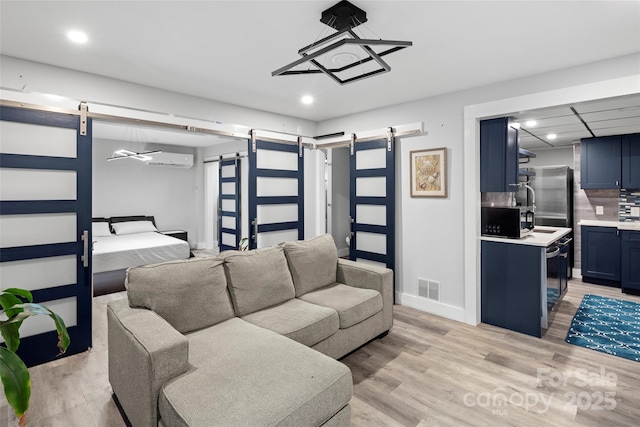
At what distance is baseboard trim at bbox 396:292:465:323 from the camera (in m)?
3.68

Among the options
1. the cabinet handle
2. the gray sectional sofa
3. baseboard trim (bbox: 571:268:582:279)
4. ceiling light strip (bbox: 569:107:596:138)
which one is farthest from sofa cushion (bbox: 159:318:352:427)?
baseboard trim (bbox: 571:268:582:279)

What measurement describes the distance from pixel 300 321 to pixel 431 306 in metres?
2.14

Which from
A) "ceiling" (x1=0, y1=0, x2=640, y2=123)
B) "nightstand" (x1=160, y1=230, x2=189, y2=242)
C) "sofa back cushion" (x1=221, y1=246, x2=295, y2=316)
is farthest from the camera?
"nightstand" (x1=160, y1=230, x2=189, y2=242)

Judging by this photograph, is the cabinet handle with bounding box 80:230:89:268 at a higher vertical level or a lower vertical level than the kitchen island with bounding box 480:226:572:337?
higher

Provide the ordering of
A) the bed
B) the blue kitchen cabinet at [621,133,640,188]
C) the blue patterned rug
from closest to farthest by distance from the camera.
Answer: the blue patterned rug
the blue kitchen cabinet at [621,133,640,188]
the bed

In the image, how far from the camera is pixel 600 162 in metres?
5.00

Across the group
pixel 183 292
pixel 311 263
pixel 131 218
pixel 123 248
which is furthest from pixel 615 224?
pixel 131 218

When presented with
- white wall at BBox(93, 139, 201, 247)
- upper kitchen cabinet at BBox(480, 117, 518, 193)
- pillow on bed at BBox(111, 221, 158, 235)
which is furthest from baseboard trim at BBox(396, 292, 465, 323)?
white wall at BBox(93, 139, 201, 247)

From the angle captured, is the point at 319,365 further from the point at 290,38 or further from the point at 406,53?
the point at 406,53

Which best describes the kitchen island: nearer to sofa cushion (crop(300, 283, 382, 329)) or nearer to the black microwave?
the black microwave

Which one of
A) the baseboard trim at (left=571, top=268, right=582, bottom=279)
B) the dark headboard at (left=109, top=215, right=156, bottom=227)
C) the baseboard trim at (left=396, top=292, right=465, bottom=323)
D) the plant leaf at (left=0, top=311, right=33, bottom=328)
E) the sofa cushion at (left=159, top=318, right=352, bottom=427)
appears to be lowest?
the baseboard trim at (left=396, top=292, right=465, bottom=323)

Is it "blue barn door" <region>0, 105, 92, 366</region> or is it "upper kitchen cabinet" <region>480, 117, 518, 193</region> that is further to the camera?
"upper kitchen cabinet" <region>480, 117, 518, 193</region>

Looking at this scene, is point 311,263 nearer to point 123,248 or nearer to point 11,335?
point 11,335

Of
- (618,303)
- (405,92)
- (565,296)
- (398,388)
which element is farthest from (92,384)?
(618,303)
